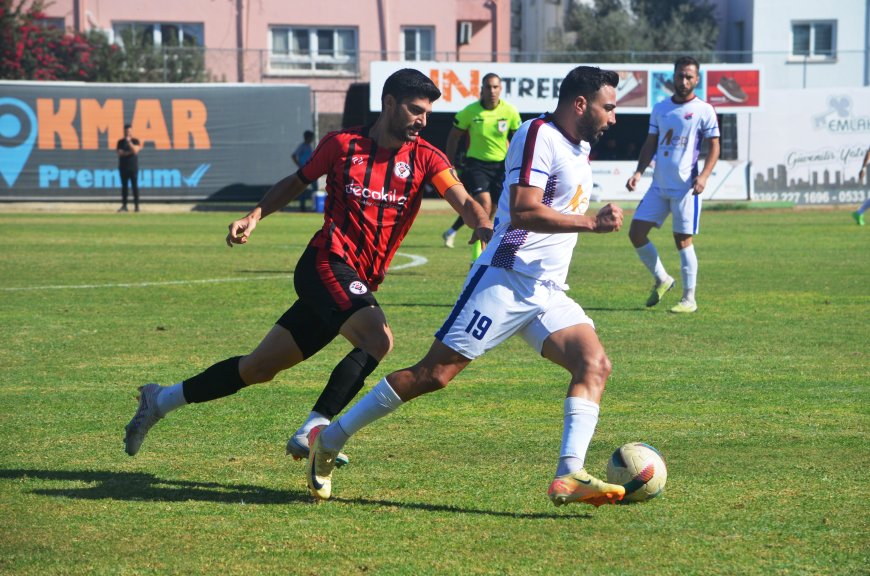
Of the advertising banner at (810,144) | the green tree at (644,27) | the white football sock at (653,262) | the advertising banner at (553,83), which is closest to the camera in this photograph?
the white football sock at (653,262)

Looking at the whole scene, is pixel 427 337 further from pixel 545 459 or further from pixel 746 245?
pixel 746 245

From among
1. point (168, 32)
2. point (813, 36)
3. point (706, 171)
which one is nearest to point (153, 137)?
point (168, 32)

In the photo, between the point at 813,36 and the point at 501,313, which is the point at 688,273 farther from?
the point at 813,36

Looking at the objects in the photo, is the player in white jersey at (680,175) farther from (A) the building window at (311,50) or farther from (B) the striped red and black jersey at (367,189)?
(A) the building window at (311,50)

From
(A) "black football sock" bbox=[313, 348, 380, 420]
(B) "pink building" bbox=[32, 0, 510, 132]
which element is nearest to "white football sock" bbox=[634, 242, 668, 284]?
(A) "black football sock" bbox=[313, 348, 380, 420]

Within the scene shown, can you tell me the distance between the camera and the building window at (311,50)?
4384 cm

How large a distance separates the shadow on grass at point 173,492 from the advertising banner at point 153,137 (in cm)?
2865

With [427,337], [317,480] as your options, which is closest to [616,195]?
[427,337]

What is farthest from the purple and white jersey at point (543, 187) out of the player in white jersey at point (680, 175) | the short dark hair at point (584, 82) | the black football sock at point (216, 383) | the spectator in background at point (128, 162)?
the spectator in background at point (128, 162)

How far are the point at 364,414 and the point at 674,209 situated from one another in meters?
7.65

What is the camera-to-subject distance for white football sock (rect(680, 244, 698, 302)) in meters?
12.4

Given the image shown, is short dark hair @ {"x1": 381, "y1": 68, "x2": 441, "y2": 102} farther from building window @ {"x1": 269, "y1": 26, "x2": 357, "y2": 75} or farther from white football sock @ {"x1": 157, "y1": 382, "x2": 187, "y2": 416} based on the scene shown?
building window @ {"x1": 269, "y1": 26, "x2": 357, "y2": 75}

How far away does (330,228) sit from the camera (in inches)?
239

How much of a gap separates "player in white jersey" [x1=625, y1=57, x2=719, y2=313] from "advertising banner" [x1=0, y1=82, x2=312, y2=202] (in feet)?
73.9
